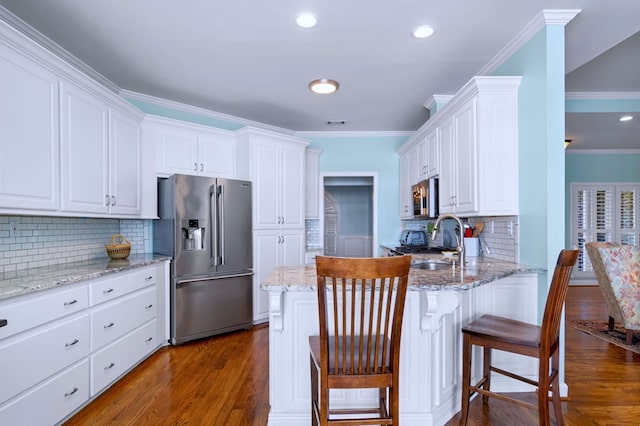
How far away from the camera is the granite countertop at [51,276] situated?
1763 millimetres

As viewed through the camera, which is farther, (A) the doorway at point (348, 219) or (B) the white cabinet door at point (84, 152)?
(A) the doorway at point (348, 219)

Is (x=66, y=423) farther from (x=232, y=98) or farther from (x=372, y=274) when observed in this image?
(x=232, y=98)

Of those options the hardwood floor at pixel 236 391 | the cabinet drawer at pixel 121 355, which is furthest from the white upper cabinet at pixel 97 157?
the hardwood floor at pixel 236 391

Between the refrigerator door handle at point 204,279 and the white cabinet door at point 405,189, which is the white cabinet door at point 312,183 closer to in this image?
the white cabinet door at point 405,189

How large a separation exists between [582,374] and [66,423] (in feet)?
12.2

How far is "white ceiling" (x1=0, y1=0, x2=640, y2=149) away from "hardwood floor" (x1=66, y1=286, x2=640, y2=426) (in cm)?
264

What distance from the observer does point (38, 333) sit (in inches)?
72.7

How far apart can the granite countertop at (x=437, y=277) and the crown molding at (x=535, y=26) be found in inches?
67.1

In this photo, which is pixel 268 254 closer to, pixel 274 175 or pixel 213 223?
pixel 213 223

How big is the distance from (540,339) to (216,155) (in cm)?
365

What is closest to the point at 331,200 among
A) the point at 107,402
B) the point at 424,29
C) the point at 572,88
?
the point at 572,88

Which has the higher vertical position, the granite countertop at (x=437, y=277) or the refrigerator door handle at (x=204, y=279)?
the granite countertop at (x=437, y=277)

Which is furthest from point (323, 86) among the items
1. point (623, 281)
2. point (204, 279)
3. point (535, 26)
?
point (623, 281)

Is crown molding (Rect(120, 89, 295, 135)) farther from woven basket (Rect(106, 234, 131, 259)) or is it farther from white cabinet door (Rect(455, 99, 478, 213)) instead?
white cabinet door (Rect(455, 99, 478, 213))
